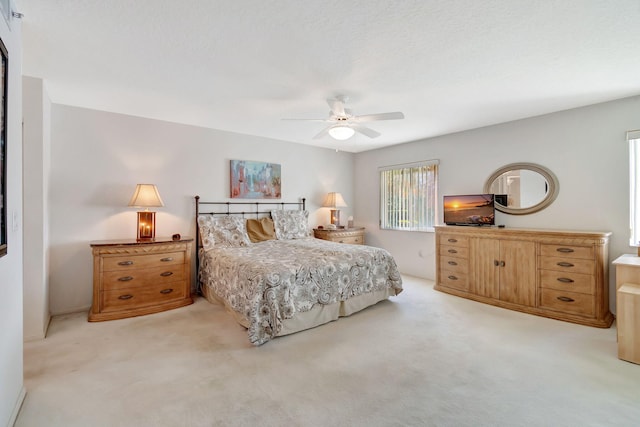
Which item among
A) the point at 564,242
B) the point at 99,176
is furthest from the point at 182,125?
the point at 564,242

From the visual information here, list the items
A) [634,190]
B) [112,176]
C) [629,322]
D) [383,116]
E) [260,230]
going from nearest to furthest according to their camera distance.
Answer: [629,322]
[383,116]
[634,190]
[112,176]
[260,230]

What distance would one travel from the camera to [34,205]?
113 inches

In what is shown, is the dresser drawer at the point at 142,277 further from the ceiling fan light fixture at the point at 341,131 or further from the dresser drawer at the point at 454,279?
the dresser drawer at the point at 454,279

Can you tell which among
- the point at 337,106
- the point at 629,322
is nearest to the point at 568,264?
the point at 629,322

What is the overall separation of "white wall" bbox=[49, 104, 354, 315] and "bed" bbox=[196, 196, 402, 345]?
403 mm

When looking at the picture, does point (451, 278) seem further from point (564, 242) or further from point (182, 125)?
point (182, 125)

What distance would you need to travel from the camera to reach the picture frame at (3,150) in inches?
61.0

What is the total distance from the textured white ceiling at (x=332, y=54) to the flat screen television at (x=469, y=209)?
123cm

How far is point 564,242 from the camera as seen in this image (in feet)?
10.9

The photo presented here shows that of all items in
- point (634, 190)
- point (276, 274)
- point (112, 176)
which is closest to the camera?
point (276, 274)

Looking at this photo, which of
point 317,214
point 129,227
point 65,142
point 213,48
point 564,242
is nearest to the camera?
point 213,48

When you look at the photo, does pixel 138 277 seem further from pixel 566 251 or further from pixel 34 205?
pixel 566 251

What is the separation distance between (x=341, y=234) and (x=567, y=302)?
11.0 ft

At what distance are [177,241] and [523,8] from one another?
3.98 meters
